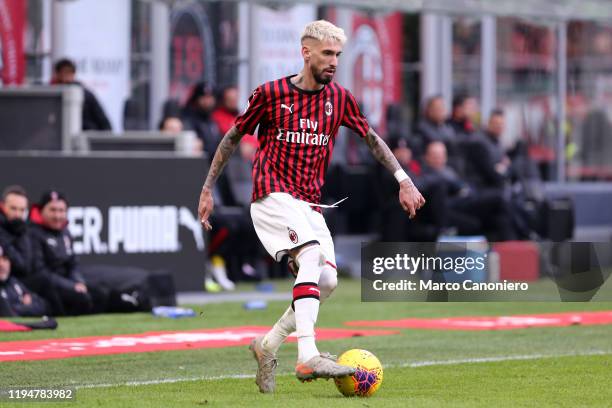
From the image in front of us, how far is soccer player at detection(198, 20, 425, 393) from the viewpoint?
870cm

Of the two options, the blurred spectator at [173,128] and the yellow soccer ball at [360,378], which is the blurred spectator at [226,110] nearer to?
the blurred spectator at [173,128]

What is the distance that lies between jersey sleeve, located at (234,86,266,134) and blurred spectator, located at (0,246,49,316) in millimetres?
5304

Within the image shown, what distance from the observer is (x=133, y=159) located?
1675 centimetres

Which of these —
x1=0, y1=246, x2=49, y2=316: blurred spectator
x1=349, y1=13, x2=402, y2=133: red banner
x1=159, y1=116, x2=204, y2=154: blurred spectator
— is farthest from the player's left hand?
x1=349, y1=13, x2=402, y2=133: red banner

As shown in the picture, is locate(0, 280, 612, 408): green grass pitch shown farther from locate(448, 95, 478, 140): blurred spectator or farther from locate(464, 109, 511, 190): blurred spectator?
locate(448, 95, 478, 140): blurred spectator

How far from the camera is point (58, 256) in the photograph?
1434 cm

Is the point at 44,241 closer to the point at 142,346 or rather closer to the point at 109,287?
the point at 109,287

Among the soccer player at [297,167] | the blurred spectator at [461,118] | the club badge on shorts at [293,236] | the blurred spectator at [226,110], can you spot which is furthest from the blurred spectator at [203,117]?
the club badge on shorts at [293,236]

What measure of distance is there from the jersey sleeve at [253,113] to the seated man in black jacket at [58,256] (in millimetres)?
5679

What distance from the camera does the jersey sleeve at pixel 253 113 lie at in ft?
Result: 29.1

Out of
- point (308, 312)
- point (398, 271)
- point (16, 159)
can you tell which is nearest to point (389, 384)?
point (308, 312)

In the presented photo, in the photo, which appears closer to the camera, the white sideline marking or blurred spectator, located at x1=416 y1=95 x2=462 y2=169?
the white sideline marking

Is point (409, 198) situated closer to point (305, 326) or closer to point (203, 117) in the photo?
point (305, 326)

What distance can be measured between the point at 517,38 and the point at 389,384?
54.7ft
